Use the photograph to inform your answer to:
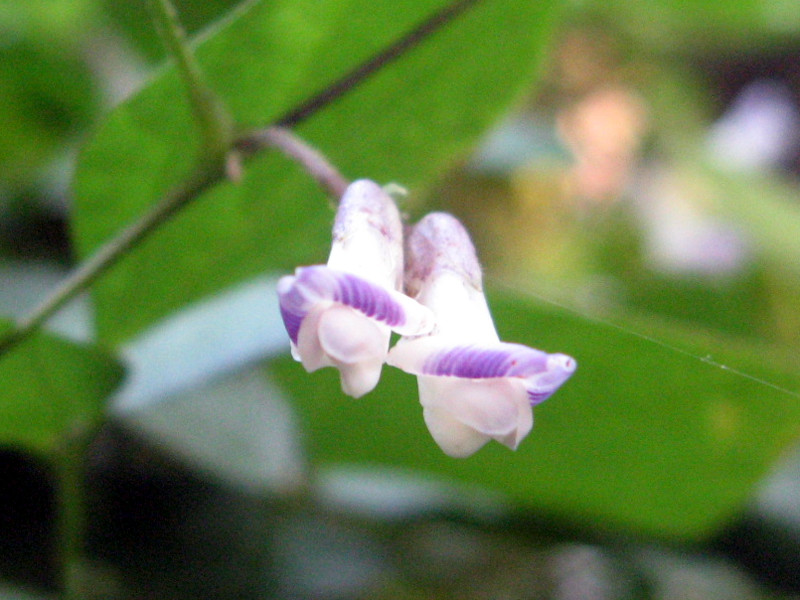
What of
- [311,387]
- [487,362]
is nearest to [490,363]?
[487,362]

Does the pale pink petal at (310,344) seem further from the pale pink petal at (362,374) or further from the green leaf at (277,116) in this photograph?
the green leaf at (277,116)

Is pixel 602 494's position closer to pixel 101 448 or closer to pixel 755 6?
pixel 101 448

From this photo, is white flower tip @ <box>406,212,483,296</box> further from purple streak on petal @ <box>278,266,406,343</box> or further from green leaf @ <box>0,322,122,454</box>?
green leaf @ <box>0,322,122,454</box>

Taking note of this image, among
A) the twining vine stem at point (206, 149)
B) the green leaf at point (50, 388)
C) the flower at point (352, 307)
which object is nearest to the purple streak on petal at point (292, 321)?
the flower at point (352, 307)

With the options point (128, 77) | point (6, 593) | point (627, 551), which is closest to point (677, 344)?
point (627, 551)

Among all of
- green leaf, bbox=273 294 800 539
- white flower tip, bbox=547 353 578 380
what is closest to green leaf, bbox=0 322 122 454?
green leaf, bbox=273 294 800 539
